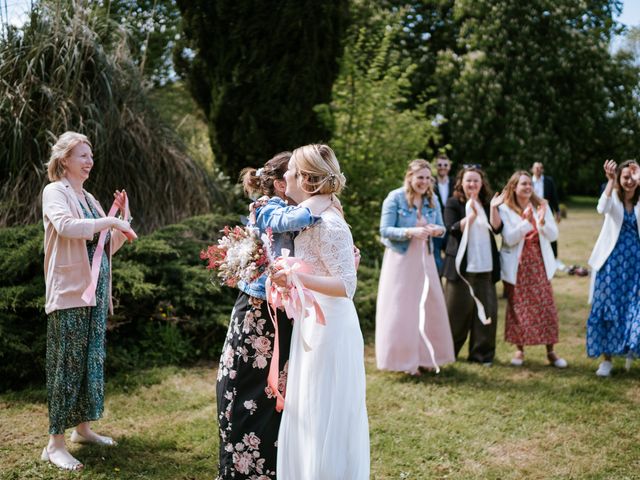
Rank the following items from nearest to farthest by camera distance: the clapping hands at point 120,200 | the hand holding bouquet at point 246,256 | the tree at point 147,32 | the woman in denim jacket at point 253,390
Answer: the hand holding bouquet at point 246,256, the woman in denim jacket at point 253,390, the clapping hands at point 120,200, the tree at point 147,32

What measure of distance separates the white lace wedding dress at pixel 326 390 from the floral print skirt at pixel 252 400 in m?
0.17

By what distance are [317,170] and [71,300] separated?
6.82ft

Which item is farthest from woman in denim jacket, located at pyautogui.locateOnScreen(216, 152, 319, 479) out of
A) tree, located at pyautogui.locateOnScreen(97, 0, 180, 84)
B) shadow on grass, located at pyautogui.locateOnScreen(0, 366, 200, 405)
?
tree, located at pyautogui.locateOnScreen(97, 0, 180, 84)

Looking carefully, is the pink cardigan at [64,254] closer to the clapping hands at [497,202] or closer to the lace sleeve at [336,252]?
the lace sleeve at [336,252]

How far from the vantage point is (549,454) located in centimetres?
452

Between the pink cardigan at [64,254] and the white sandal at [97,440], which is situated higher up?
the pink cardigan at [64,254]

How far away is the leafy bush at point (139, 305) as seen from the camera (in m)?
5.68

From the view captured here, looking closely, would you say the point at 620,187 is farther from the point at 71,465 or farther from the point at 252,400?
the point at 71,465

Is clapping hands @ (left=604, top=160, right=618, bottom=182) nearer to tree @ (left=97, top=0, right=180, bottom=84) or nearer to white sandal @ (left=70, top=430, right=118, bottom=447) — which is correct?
white sandal @ (left=70, top=430, right=118, bottom=447)

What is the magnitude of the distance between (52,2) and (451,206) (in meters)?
5.44

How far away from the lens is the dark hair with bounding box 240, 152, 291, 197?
357 cm

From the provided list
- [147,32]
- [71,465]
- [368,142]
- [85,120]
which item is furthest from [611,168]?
[147,32]

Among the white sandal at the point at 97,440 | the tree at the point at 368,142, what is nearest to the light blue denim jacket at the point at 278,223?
the white sandal at the point at 97,440

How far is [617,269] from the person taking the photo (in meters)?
6.25
